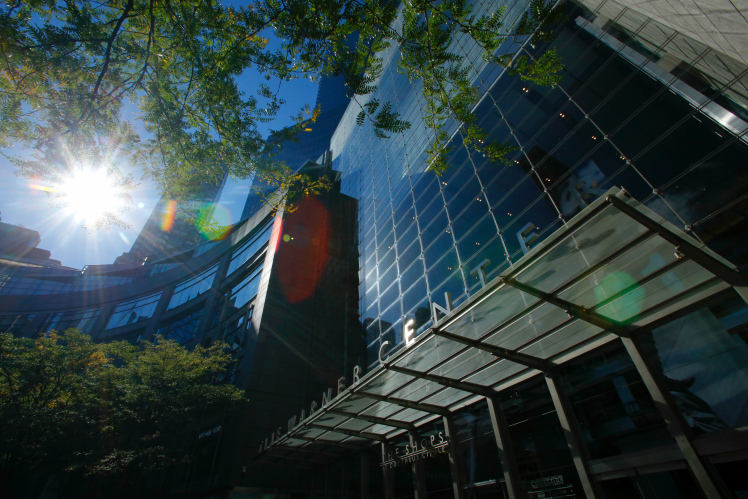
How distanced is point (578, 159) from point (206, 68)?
9618mm

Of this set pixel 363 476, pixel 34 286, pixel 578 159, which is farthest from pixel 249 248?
pixel 34 286

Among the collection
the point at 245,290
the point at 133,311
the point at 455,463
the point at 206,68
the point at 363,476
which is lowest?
the point at 455,463

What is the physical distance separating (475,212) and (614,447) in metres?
8.08

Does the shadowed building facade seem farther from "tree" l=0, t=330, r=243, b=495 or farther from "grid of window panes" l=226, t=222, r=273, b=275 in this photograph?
"grid of window panes" l=226, t=222, r=273, b=275

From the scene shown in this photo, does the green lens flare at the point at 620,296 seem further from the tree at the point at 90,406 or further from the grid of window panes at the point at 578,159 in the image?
the tree at the point at 90,406

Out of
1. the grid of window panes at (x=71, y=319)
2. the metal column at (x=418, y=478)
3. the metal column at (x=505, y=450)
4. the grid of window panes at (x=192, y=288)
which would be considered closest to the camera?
the metal column at (x=505, y=450)

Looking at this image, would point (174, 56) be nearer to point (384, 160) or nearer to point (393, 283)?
point (393, 283)

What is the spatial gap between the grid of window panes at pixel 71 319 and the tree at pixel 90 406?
3381cm

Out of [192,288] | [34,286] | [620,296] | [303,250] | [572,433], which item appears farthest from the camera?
[34,286]

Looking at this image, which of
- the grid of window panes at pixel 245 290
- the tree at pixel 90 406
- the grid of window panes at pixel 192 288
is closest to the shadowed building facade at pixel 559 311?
the tree at pixel 90 406

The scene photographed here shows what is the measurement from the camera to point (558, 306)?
6453 mm

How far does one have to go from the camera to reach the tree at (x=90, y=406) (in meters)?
13.2

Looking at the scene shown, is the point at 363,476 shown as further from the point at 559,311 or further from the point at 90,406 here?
the point at 90,406

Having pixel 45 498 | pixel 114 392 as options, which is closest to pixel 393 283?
pixel 114 392
